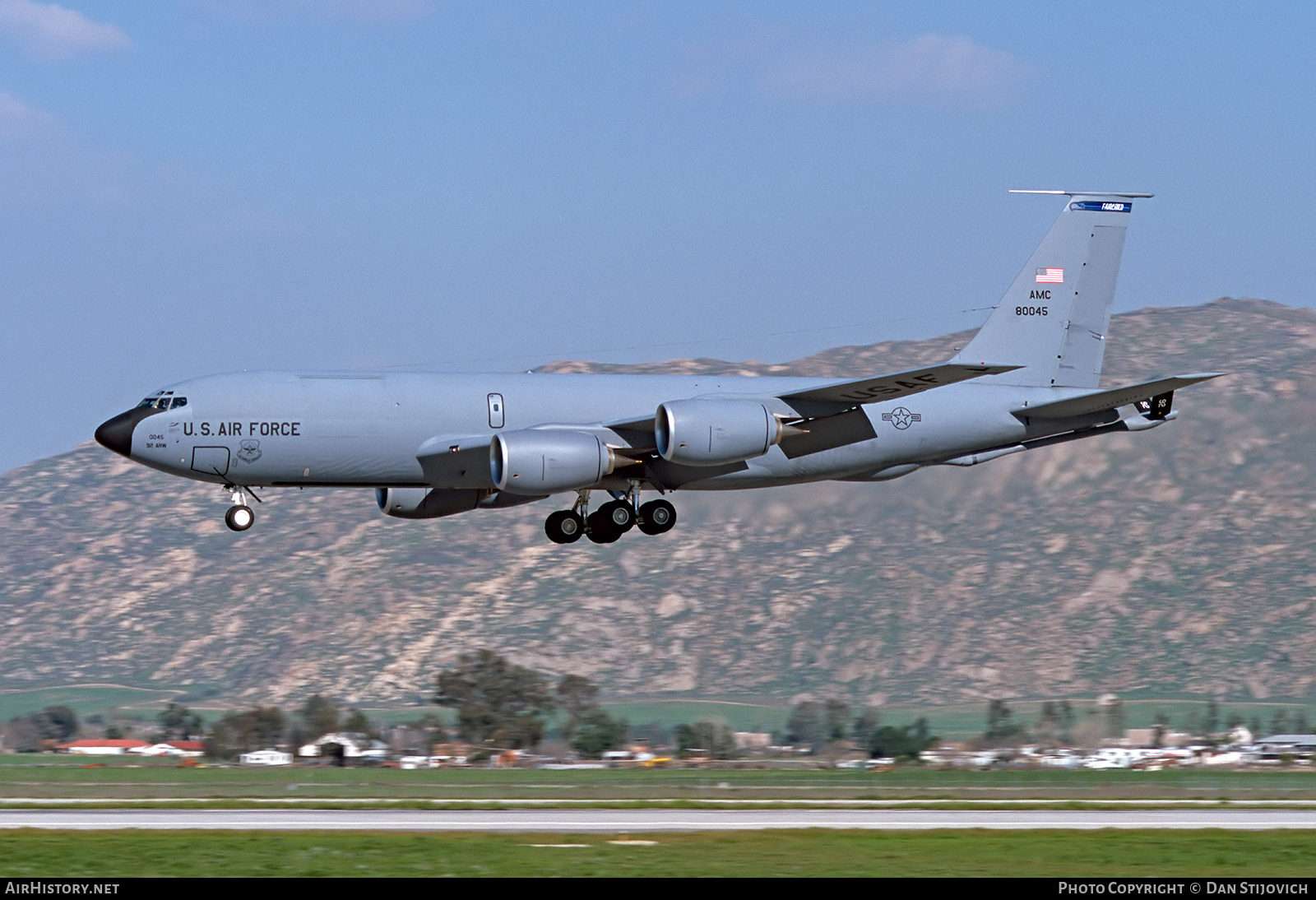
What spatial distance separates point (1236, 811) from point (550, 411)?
18601mm

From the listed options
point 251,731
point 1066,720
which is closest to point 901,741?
point 1066,720

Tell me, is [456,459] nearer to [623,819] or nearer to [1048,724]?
[623,819]

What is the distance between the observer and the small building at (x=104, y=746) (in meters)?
88.3

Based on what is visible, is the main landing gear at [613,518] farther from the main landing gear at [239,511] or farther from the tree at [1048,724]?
the tree at [1048,724]

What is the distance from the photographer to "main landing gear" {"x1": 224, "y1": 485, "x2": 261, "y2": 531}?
42562 millimetres

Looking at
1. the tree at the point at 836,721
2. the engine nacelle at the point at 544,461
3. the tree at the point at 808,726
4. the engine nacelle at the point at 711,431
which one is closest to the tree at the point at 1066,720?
the tree at the point at 836,721

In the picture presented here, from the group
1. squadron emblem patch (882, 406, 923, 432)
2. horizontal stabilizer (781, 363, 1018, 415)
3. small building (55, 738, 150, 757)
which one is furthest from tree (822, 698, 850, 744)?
horizontal stabilizer (781, 363, 1018, 415)

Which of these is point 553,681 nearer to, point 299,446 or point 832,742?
point 832,742

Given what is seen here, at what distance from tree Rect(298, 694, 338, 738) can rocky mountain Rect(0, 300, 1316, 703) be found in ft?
61.3

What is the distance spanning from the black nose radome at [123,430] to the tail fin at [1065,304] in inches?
884

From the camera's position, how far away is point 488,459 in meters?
42.6

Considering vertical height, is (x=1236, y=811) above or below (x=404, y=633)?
below

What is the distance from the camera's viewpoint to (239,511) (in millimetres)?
42875
